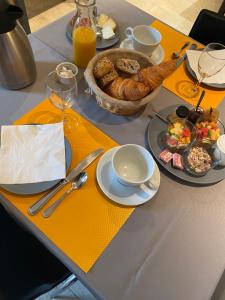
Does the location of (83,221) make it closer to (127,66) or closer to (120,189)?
(120,189)

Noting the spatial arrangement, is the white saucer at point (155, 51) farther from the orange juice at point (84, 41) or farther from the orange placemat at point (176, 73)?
the orange juice at point (84, 41)

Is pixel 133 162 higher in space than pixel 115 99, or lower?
lower

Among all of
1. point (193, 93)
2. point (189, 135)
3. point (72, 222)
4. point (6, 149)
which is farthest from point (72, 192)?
point (193, 93)

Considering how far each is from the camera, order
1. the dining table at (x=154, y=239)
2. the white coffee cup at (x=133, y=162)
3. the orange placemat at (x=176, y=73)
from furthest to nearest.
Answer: the orange placemat at (x=176, y=73)
the white coffee cup at (x=133, y=162)
the dining table at (x=154, y=239)

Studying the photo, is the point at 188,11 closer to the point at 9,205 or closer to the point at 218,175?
the point at 218,175

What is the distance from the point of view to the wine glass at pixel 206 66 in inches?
35.0

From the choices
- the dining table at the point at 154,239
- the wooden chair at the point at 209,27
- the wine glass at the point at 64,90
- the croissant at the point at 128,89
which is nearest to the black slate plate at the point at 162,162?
the dining table at the point at 154,239

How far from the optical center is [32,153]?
2.38ft

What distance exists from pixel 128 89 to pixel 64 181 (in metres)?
0.30

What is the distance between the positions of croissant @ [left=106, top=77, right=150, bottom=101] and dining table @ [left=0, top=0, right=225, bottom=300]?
105 millimetres

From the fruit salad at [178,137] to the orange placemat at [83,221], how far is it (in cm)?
23

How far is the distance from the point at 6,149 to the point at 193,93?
2.08ft

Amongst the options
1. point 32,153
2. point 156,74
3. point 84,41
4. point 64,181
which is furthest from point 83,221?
point 84,41

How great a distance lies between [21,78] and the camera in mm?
845
